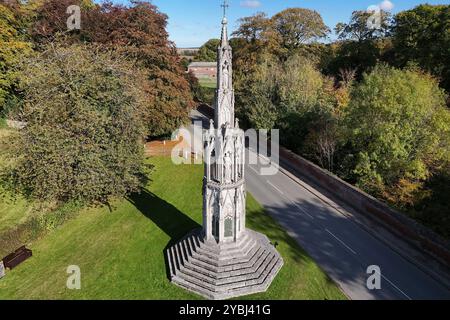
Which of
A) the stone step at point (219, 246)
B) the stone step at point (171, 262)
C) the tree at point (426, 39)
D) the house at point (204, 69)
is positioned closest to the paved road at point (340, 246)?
the stone step at point (219, 246)

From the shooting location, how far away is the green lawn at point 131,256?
16.3 m

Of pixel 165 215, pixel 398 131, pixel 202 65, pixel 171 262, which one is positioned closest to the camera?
pixel 171 262

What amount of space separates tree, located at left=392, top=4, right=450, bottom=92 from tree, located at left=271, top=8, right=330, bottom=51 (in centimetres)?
1200

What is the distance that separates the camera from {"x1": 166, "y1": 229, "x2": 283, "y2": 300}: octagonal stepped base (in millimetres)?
15922

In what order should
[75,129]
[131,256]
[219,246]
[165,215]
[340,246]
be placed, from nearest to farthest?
1. [219,246]
2. [131,256]
3. [340,246]
4. [75,129]
5. [165,215]

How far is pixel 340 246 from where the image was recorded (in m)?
20.5

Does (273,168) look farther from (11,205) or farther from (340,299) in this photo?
(11,205)

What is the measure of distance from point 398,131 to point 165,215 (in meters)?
18.9

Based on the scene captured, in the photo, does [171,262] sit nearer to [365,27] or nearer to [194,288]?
[194,288]

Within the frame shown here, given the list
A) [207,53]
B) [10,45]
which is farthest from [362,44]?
[207,53]

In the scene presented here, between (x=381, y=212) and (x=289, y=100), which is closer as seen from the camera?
(x=381, y=212)

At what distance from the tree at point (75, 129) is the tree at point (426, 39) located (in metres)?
36.1

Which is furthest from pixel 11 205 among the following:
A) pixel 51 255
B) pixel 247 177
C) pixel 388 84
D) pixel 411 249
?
pixel 388 84

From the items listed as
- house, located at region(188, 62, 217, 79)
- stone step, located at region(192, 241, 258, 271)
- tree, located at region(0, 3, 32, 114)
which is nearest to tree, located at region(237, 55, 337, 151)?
stone step, located at region(192, 241, 258, 271)
